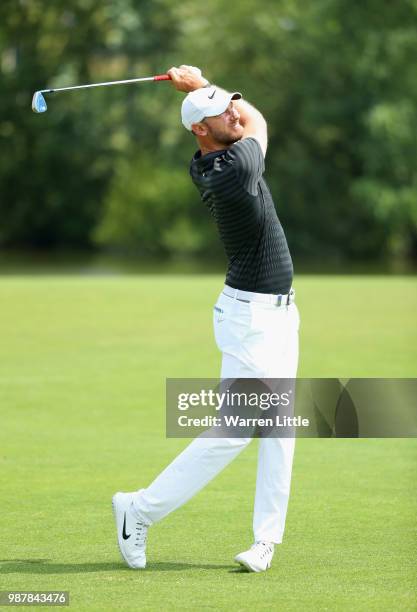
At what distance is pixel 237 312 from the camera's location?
5.23 metres

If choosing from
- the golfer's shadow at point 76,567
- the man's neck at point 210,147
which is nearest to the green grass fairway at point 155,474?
→ the golfer's shadow at point 76,567

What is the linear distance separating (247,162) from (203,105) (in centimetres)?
33

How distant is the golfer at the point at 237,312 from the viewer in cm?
517

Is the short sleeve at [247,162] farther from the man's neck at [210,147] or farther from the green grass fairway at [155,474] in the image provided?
the green grass fairway at [155,474]

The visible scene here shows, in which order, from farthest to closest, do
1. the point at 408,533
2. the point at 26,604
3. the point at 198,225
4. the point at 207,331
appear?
the point at 198,225
the point at 207,331
the point at 408,533
the point at 26,604

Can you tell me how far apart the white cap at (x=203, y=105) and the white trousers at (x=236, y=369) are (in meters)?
0.77

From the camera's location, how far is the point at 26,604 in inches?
181

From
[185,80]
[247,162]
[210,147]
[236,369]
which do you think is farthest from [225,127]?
[236,369]

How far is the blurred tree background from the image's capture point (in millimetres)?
46156

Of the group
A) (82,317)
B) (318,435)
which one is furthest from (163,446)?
(82,317)

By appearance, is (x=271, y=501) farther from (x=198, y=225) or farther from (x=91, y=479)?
(x=198, y=225)

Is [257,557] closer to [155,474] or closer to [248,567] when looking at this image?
[248,567]

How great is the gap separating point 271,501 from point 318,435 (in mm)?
3499

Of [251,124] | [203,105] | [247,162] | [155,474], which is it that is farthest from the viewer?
[155,474]
